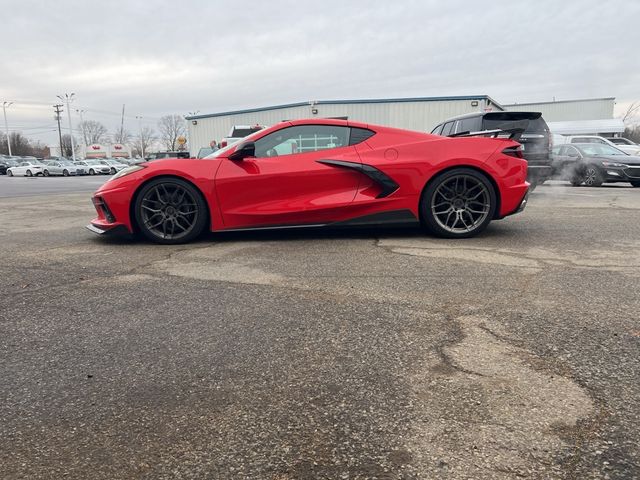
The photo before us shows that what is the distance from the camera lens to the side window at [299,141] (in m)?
5.48

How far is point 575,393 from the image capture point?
7.00 ft

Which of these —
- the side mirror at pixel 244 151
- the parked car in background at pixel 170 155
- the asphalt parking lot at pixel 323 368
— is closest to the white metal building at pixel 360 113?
the parked car in background at pixel 170 155

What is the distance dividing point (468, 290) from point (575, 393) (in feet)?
4.95

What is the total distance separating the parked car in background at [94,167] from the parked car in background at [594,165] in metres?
42.1

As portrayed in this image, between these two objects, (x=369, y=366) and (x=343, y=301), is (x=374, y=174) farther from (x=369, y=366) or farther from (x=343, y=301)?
(x=369, y=366)

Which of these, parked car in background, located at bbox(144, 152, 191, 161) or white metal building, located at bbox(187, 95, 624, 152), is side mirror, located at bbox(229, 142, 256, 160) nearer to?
parked car in background, located at bbox(144, 152, 191, 161)

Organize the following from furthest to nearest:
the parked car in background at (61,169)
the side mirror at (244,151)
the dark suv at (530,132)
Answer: the parked car in background at (61,169) < the dark suv at (530,132) < the side mirror at (244,151)

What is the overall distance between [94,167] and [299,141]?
151ft

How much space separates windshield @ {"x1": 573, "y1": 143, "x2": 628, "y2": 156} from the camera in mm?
14461

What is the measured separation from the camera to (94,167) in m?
45.9

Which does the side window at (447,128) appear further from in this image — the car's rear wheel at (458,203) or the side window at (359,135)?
the side window at (359,135)

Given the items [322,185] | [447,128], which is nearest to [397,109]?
[447,128]

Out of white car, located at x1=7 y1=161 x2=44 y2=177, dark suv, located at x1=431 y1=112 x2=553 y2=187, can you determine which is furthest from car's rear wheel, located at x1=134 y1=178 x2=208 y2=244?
white car, located at x1=7 y1=161 x2=44 y2=177

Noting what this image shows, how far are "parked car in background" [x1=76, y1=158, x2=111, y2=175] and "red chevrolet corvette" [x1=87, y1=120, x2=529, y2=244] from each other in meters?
44.9
